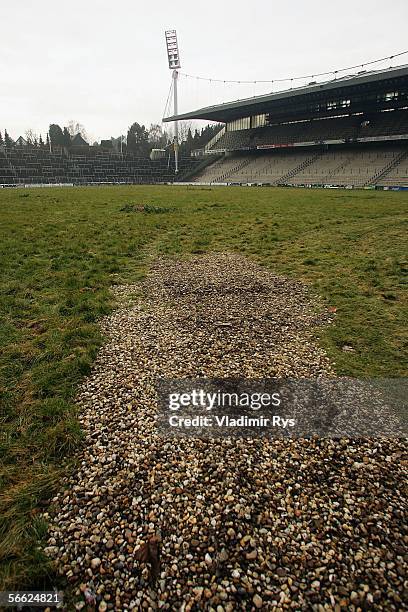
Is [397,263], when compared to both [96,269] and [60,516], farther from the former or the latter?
[60,516]

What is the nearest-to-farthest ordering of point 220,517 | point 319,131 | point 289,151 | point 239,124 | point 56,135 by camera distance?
point 220,517 → point 319,131 → point 289,151 → point 239,124 → point 56,135

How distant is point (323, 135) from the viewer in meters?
78.1

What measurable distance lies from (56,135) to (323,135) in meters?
99.6

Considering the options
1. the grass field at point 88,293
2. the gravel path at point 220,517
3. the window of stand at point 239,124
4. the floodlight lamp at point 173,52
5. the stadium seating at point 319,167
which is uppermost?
the floodlight lamp at point 173,52

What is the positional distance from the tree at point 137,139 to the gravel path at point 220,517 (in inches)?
5083

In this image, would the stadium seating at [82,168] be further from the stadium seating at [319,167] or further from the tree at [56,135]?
the tree at [56,135]

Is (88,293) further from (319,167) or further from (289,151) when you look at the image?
(289,151)

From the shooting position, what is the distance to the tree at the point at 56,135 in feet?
420

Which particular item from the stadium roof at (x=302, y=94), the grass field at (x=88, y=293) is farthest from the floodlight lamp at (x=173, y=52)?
the grass field at (x=88, y=293)

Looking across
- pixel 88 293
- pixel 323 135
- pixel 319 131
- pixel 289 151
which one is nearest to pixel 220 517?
pixel 88 293

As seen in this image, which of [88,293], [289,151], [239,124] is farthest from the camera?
[239,124]

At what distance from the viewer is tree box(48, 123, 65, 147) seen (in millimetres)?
127875

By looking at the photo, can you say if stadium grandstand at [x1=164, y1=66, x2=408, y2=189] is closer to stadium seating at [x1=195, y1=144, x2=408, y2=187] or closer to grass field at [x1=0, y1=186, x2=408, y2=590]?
stadium seating at [x1=195, y1=144, x2=408, y2=187]

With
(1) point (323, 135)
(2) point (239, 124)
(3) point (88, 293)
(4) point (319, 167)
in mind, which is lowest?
(3) point (88, 293)
